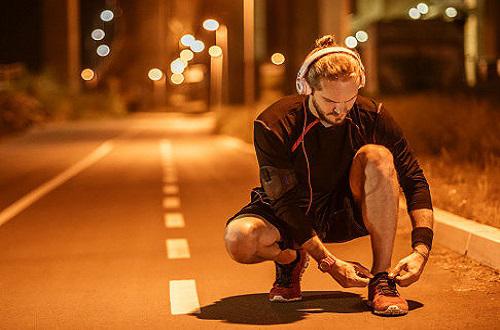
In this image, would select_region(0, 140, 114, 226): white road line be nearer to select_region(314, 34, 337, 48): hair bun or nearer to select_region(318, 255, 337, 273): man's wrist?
select_region(314, 34, 337, 48): hair bun

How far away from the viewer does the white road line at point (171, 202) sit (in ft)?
43.5

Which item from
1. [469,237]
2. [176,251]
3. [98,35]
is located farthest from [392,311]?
[98,35]

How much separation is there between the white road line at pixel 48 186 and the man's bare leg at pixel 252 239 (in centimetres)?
621

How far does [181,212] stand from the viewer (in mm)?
12492

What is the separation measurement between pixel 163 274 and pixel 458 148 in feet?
29.6

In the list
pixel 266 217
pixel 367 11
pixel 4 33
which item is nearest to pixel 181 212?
pixel 266 217

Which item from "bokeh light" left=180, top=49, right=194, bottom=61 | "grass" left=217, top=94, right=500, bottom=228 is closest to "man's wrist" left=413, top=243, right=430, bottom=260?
"grass" left=217, top=94, right=500, bottom=228

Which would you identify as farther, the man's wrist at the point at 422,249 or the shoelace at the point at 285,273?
the shoelace at the point at 285,273

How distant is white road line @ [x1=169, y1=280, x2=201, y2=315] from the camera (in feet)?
20.6

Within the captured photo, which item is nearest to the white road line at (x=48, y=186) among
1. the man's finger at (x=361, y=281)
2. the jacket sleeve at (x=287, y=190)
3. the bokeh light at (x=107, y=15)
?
the jacket sleeve at (x=287, y=190)

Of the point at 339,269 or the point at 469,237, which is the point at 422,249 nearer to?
the point at 339,269

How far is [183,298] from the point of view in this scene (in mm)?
6695

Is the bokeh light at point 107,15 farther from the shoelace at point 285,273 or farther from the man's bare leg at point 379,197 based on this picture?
the man's bare leg at point 379,197

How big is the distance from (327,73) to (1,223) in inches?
268
